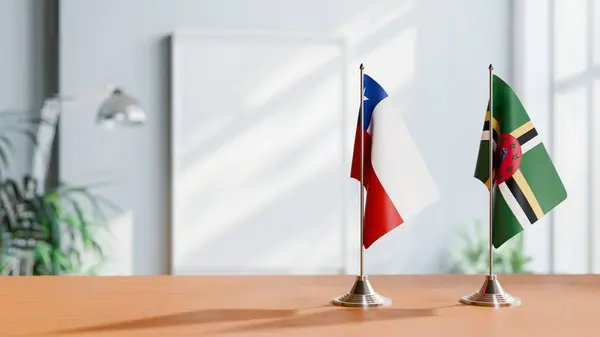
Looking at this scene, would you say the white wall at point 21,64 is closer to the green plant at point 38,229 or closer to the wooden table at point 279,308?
the green plant at point 38,229

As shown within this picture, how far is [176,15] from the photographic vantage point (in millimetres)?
4867

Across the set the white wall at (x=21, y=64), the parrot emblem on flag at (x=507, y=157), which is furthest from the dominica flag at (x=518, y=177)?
the white wall at (x=21, y=64)

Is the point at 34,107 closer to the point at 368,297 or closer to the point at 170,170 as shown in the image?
the point at 170,170

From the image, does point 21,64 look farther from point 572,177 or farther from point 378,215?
point 378,215

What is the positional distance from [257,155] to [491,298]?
358cm

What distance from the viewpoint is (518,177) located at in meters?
1.41

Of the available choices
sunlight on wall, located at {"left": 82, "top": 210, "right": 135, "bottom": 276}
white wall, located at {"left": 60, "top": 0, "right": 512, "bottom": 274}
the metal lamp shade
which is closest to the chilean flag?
the metal lamp shade

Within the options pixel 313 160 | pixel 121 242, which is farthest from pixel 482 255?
pixel 121 242

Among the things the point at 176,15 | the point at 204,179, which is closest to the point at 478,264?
the point at 204,179

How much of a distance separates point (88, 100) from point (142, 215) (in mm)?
784

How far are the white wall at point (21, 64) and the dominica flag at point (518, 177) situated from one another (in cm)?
392

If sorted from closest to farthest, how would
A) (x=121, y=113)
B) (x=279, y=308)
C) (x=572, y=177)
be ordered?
(x=279, y=308), (x=121, y=113), (x=572, y=177)

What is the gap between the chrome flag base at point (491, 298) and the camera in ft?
4.42

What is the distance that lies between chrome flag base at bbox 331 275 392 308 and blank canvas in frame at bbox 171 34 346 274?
351cm
